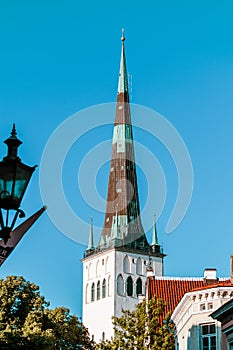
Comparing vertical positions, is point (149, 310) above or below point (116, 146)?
below

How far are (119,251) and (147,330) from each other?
7677cm

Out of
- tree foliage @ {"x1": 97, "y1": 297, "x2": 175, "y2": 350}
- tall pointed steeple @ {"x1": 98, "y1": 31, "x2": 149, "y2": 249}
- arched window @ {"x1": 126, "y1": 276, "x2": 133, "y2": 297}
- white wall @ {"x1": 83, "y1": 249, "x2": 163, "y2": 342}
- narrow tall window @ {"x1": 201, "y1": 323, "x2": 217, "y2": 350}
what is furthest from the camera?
tall pointed steeple @ {"x1": 98, "y1": 31, "x2": 149, "y2": 249}

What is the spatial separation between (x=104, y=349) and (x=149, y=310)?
137 inches

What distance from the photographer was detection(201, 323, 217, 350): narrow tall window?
1411 inches

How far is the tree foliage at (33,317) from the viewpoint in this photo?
61.2 metres

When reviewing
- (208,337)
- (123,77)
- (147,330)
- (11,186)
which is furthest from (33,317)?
(123,77)

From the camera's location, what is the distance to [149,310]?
47438 mm

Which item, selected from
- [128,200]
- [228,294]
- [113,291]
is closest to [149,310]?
[228,294]

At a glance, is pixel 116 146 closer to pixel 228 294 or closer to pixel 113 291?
pixel 113 291

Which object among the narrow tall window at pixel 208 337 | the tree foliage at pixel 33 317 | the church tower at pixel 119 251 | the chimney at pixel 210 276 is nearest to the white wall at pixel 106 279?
the church tower at pixel 119 251

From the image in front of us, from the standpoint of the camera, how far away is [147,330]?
4684 cm

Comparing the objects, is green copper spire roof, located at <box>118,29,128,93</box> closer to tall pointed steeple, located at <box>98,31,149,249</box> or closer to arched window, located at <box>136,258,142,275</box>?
tall pointed steeple, located at <box>98,31,149,249</box>

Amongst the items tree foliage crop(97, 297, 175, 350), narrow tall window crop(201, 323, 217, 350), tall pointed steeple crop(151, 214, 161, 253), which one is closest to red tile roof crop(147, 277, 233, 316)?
tree foliage crop(97, 297, 175, 350)

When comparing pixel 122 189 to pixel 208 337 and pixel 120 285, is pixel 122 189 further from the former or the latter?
pixel 208 337
